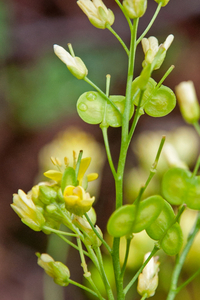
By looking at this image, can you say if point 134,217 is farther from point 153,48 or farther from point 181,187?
point 153,48

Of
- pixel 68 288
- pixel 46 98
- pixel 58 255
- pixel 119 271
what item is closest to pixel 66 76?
pixel 46 98

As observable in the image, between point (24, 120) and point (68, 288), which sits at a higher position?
point (24, 120)

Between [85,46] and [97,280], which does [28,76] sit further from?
[97,280]

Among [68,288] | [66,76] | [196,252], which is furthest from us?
[66,76]

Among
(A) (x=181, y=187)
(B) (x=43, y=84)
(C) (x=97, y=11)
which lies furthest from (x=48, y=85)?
(A) (x=181, y=187)

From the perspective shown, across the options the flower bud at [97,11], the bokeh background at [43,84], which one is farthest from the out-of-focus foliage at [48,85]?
the flower bud at [97,11]

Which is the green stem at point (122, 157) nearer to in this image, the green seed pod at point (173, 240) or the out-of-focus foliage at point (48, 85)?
the green seed pod at point (173, 240)

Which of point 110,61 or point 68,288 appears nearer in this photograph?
point 68,288
